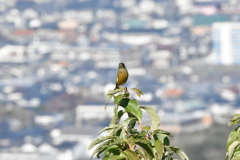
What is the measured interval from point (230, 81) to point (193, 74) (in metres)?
2.00

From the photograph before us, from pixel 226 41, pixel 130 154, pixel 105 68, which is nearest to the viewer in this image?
pixel 130 154

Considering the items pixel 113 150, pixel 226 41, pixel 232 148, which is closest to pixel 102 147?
pixel 113 150

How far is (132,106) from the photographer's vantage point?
0.92 metres

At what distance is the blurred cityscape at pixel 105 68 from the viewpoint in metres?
22.0

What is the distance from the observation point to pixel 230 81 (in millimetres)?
31016

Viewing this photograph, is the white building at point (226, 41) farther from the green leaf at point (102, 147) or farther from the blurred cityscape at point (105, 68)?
the green leaf at point (102, 147)

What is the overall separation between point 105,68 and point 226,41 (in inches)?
275

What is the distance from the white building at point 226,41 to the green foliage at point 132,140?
114ft

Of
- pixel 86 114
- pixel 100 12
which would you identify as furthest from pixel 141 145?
pixel 100 12

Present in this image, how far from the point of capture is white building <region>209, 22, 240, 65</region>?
35.7 metres

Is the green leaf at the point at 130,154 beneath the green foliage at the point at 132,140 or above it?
beneath

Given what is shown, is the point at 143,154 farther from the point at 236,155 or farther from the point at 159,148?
the point at 236,155

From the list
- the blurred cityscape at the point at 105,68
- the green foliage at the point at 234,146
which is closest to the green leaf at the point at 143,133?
the green foliage at the point at 234,146

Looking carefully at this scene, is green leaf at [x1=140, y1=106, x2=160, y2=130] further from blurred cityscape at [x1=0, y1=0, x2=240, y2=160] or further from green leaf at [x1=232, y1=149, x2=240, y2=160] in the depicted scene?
blurred cityscape at [x1=0, y1=0, x2=240, y2=160]
